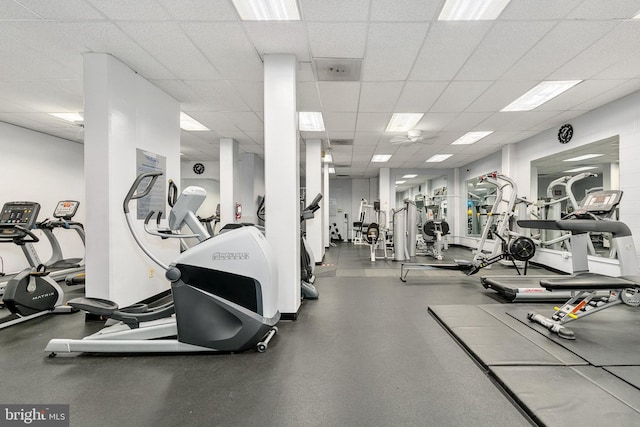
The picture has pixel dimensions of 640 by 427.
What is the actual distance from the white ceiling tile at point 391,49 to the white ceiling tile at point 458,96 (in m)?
0.89

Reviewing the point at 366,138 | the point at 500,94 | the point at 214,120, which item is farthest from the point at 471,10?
the point at 214,120

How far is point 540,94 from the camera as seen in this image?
13.4ft

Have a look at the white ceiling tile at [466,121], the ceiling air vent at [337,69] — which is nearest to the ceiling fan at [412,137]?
the white ceiling tile at [466,121]

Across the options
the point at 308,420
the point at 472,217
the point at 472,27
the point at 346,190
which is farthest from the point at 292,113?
the point at 346,190

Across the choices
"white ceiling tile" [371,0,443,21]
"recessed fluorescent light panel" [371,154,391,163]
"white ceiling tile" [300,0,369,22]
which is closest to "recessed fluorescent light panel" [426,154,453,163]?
"recessed fluorescent light panel" [371,154,391,163]

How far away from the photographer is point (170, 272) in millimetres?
2055

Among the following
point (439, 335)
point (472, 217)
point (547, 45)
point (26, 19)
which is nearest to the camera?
point (26, 19)

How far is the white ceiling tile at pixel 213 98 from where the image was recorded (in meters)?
3.71

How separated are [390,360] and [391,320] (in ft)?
2.79

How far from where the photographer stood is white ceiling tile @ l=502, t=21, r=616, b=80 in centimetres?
255

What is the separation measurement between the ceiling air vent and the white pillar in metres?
2.26

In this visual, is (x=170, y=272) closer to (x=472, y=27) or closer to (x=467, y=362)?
(x=467, y=362)

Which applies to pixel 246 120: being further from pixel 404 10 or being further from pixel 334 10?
pixel 404 10
